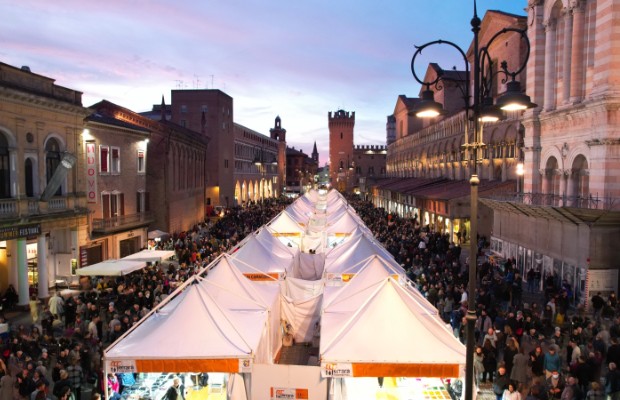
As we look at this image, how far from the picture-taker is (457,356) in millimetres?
9188

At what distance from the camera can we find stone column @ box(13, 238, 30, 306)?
1938 centimetres

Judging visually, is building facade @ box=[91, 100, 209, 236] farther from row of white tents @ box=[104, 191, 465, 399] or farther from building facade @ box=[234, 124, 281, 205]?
building facade @ box=[234, 124, 281, 205]

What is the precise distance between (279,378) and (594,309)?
42.7 ft

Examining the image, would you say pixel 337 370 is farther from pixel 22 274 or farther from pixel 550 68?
pixel 550 68

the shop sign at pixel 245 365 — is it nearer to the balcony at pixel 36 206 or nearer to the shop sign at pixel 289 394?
the shop sign at pixel 289 394

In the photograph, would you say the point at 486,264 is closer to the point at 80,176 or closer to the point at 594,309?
the point at 594,309

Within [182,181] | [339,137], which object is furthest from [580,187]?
[339,137]

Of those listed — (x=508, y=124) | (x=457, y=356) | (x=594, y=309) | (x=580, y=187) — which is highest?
(x=508, y=124)

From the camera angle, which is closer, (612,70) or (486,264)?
(612,70)

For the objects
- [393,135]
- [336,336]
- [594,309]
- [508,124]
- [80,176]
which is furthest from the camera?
[393,135]

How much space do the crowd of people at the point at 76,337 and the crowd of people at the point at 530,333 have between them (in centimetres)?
779

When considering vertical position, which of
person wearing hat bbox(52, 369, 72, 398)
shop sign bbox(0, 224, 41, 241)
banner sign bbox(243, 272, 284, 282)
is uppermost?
shop sign bbox(0, 224, 41, 241)

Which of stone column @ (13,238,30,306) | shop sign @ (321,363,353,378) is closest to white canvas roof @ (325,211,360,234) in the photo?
stone column @ (13,238,30,306)

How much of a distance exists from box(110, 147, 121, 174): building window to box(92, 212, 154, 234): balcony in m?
2.51
